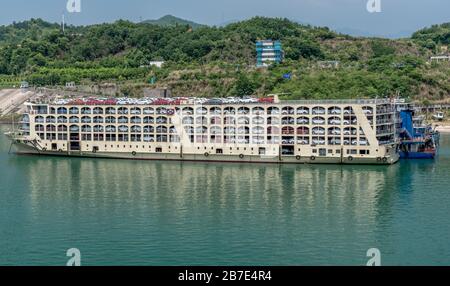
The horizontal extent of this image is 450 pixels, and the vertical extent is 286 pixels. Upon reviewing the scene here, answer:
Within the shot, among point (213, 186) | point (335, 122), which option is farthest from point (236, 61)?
point (213, 186)

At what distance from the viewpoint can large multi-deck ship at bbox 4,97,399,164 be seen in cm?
5919

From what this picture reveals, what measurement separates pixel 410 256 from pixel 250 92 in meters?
75.5

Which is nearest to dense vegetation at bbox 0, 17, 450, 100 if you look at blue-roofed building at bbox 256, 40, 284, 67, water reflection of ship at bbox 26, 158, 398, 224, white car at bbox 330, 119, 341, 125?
blue-roofed building at bbox 256, 40, 284, 67

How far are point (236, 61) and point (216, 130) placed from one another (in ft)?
217

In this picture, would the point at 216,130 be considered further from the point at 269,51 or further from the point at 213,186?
the point at 269,51

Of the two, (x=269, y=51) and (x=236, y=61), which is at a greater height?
(x=269, y=51)

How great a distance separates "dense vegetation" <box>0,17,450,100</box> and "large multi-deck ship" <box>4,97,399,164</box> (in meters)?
32.8

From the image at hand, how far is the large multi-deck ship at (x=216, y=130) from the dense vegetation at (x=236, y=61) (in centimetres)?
3285

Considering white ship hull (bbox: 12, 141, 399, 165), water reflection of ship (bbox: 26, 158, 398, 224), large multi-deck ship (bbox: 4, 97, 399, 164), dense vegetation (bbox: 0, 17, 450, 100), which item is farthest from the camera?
dense vegetation (bbox: 0, 17, 450, 100)

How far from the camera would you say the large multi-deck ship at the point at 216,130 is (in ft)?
194

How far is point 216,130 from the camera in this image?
63.1 meters

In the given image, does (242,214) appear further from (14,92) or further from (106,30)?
(106,30)

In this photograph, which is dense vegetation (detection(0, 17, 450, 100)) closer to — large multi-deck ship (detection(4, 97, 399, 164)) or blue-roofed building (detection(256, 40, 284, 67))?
blue-roofed building (detection(256, 40, 284, 67))

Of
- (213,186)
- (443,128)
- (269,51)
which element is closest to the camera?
(213,186)
